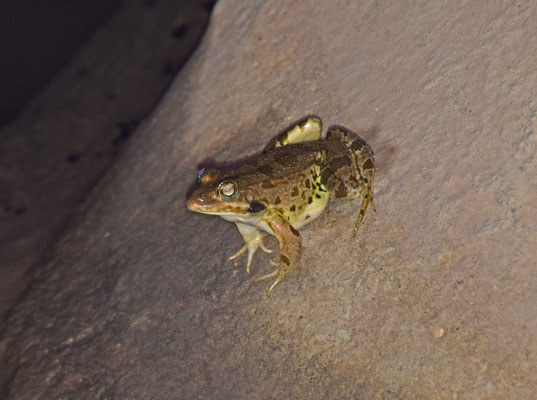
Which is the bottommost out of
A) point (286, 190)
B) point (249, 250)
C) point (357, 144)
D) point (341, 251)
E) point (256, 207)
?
point (341, 251)

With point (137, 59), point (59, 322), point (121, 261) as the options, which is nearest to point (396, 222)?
point (121, 261)

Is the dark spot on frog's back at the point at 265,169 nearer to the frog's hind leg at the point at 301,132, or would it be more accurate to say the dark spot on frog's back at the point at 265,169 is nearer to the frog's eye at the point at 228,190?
the frog's eye at the point at 228,190

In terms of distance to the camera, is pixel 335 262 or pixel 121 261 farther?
pixel 121 261

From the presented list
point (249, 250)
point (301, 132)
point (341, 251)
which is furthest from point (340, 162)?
point (249, 250)

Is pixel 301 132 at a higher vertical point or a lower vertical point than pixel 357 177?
higher

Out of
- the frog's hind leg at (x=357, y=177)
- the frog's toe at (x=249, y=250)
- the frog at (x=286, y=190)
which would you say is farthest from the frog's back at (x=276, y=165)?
the frog's toe at (x=249, y=250)

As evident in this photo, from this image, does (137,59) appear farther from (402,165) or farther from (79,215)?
(402,165)

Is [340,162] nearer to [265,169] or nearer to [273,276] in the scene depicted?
[265,169]
